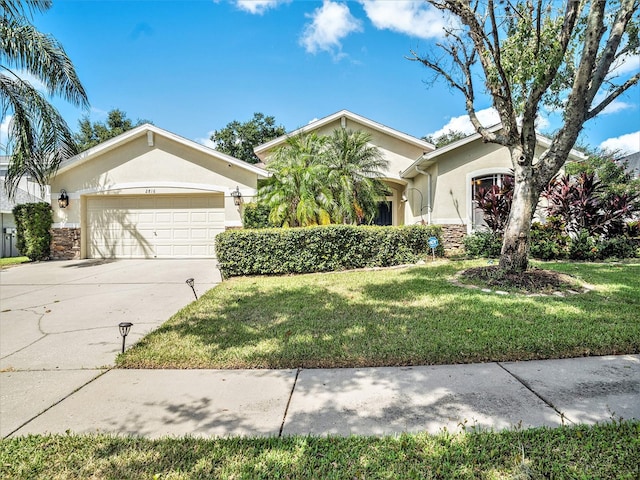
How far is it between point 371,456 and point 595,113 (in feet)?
22.8

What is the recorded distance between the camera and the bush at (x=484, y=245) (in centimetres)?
1002

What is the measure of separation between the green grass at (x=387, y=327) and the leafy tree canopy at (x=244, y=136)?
26.0m

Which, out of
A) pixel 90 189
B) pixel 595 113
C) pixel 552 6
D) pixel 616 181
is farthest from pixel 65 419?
pixel 616 181

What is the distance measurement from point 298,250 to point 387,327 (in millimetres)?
4581

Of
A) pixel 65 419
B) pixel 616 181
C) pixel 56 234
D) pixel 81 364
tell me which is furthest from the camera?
pixel 616 181

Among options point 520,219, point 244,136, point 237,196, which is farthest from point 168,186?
point 244,136

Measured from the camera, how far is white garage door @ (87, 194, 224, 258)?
12953 millimetres

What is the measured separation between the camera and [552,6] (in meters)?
6.59

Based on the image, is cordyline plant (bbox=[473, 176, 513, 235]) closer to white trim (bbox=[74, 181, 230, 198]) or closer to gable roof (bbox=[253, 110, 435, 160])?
gable roof (bbox=[253, 110, 435, 160])

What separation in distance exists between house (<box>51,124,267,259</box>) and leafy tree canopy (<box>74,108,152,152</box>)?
653 inches

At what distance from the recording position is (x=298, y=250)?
8.62 meters

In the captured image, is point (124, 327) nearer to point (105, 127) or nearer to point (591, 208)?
point (591, 208)

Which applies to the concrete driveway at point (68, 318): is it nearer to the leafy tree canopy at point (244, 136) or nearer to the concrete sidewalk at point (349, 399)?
the concrete sidewalk at point (349, 399)

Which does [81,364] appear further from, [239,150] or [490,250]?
[239,150]
